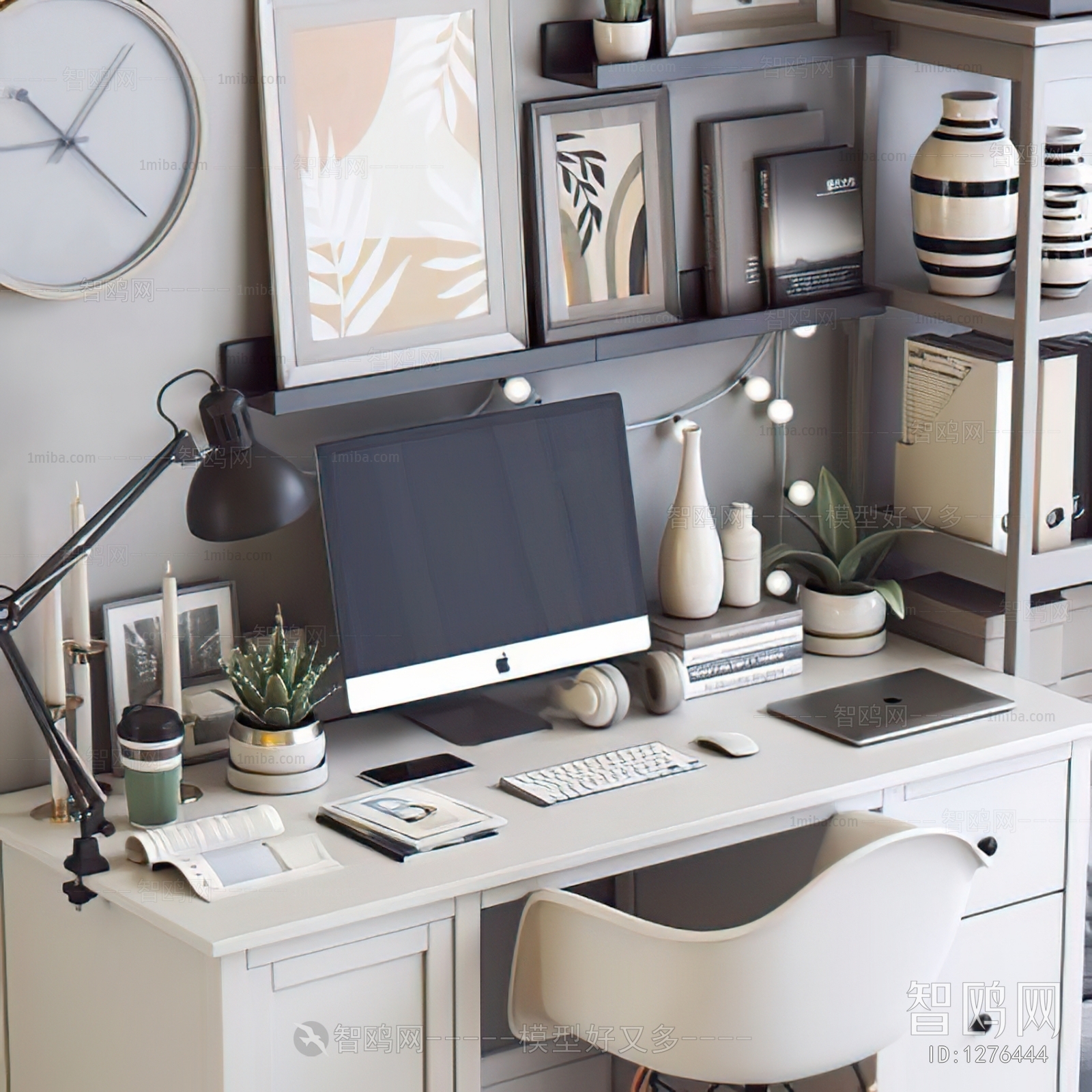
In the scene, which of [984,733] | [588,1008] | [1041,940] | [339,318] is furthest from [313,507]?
[1041,940]

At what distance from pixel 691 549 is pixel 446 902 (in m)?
0.81

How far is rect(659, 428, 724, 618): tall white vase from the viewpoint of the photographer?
2.80 m

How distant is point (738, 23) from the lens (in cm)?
276

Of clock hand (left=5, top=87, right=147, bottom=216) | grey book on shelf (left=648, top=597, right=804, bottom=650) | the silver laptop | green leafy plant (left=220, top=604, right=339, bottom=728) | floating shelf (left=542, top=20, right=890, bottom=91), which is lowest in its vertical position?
the silver laptop

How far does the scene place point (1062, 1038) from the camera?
276 cm

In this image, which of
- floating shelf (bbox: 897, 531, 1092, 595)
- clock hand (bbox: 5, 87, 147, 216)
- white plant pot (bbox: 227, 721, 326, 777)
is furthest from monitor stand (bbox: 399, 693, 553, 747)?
clock hand (bbox: 5, 87, 147, 216)

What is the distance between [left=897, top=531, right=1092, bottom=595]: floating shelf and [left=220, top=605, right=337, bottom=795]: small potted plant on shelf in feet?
3.43

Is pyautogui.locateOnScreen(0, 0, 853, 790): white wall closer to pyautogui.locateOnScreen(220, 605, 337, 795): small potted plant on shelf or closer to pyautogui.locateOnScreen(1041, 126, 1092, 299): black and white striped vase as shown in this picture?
pyautogui.locateOnScreen(220, 605, 337, 795): small potted plant on shelf

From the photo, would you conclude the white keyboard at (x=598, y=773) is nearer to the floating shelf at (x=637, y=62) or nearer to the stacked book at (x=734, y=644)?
the stacked book at (x=734, y=644)

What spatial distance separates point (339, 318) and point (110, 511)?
0.47 meters

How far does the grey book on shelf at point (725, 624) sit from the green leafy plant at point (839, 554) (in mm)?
111

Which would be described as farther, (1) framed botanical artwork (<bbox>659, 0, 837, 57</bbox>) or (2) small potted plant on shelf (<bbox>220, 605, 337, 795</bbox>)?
(1) framed botanical artwork (<bbox>659, 0, 837, 57</bbox>)

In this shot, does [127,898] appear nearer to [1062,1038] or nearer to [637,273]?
[637,273]

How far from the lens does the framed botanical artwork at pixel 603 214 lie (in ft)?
8.77
